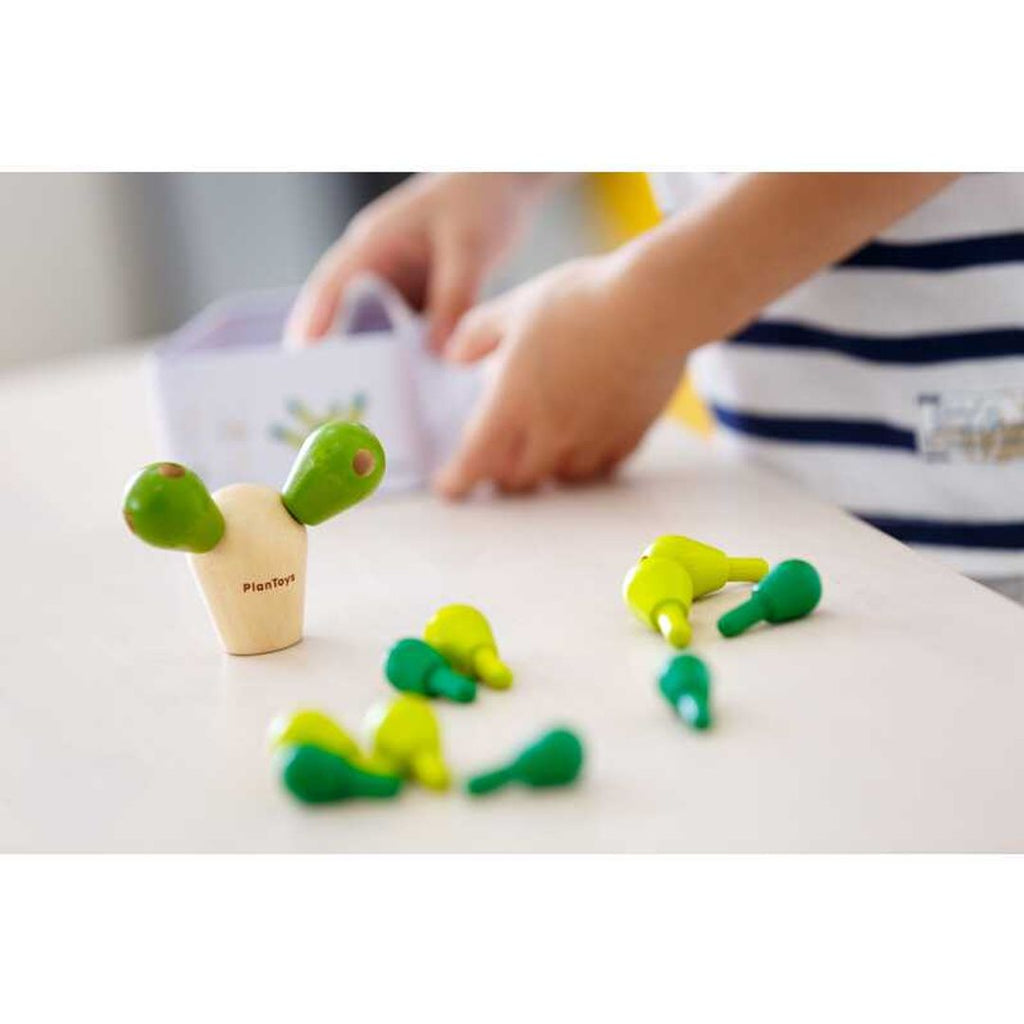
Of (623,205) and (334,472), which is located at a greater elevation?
(334,472)

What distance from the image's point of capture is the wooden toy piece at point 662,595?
0.49 meters

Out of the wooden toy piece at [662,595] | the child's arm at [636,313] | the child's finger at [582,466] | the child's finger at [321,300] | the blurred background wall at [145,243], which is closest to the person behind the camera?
the wooden toy piece at [662,595]

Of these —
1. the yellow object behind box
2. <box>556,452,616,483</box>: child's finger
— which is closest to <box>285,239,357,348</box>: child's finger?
<box>556,452,616,483</box>: child's finger

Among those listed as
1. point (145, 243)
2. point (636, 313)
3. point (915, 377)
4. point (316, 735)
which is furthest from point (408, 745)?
point (145, 243)

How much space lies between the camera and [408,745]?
0.39 meters

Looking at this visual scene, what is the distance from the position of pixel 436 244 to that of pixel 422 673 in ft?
1.92

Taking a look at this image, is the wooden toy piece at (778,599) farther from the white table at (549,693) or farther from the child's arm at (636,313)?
the child's arm at (636,313)

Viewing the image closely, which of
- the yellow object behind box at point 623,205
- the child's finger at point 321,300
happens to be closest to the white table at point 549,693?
the child's finger at point 321,300

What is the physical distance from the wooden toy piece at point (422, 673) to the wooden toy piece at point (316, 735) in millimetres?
51

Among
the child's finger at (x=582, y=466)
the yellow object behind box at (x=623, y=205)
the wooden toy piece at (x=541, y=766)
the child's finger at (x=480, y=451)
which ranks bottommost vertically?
the yellow object behind box at (x=623, y=205)

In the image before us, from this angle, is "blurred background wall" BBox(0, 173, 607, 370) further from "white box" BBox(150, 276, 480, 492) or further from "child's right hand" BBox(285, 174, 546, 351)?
"white box" BBox(150, 276, 480, 492)

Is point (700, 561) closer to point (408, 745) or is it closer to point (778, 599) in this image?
point (778, 599)
